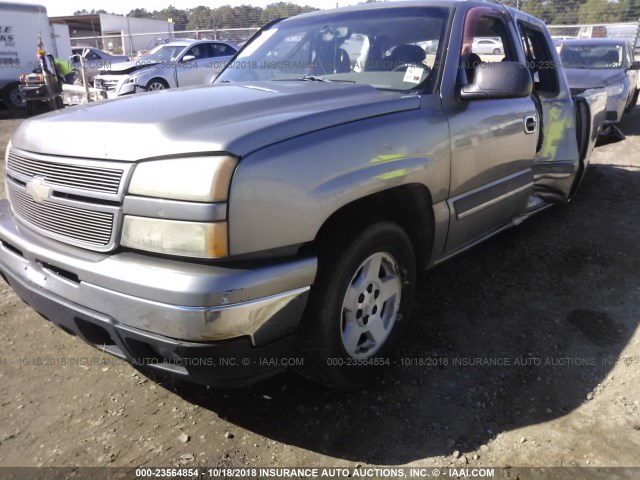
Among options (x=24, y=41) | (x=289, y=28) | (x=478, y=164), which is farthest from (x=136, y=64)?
(x=478, y=164)

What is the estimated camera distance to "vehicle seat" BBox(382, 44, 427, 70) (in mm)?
3139

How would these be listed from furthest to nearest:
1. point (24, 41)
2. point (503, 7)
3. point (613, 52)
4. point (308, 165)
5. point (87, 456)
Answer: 1. point (24, 41)
2. point (613, 52)
3. point (503, 7)
4. point (87, 456)
5. point (308, 165)

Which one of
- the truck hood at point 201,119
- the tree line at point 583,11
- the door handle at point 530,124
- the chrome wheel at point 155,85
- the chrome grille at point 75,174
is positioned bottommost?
the chrome wheel at point 155,85

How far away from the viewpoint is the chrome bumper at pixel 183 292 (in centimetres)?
190

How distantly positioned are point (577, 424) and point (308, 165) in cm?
179

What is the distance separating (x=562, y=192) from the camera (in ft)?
15.8

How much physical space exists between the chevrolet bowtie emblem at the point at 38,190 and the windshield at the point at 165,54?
11815 millimetres

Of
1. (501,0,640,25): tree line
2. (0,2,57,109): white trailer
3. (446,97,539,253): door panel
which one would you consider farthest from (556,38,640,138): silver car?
(501,0,640,25): tree line

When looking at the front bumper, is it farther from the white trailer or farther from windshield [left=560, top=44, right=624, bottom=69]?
the white trailer

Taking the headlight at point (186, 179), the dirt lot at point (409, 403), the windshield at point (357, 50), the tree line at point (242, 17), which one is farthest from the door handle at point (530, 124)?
the tree line at point (242, 17)

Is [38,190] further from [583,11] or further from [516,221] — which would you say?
[583,11]

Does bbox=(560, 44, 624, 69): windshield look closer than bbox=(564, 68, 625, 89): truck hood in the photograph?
No

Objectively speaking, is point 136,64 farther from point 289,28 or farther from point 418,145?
point 418,145

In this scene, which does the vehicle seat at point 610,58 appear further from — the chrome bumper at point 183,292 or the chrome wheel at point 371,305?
the chrome bumper at point 183,292
